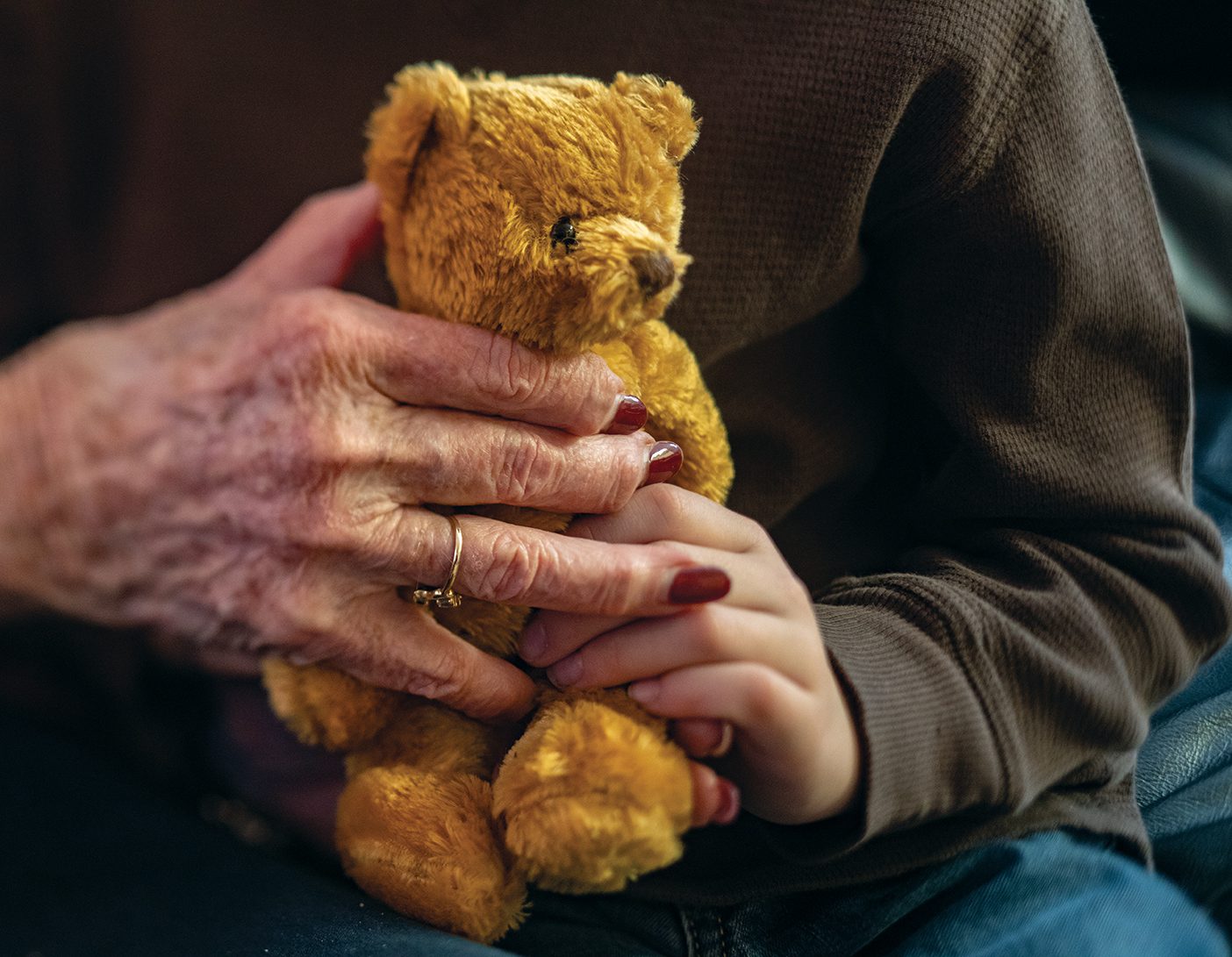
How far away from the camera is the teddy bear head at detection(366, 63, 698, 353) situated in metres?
0.44

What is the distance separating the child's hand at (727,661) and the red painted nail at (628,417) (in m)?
0.04

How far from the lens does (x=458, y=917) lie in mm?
528

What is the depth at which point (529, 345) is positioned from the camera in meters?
0.48

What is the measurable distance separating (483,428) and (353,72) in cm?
36

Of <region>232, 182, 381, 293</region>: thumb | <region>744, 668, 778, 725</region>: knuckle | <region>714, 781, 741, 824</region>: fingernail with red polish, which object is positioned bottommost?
<region>714, 781, 741, 824</region>: fingernail with red polish

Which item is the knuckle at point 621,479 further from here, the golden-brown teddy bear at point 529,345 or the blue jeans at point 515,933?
the blue jeans at point 515,933

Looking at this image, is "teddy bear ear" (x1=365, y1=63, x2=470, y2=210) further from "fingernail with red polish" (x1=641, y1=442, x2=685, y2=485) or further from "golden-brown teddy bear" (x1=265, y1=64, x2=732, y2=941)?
"fingernail with red polish" (x1=641, y1=442, x2=685, y2=485)

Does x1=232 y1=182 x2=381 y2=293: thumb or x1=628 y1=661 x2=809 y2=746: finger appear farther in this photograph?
x1=232 y1=182 x2=381 y2=293: thumb

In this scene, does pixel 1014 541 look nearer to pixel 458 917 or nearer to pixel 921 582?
pixel 921 582

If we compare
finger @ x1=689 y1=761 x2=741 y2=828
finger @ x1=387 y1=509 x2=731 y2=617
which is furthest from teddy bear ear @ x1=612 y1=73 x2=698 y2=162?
finger @ x1=689 y1=761 x2=741 y2=828

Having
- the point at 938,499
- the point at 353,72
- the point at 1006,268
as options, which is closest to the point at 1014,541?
the point at 938,499

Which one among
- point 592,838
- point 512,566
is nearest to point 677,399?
point 512,566

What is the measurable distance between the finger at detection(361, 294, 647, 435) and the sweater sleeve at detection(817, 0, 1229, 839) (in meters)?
0.22

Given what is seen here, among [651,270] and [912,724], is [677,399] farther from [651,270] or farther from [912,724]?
[912,724]
